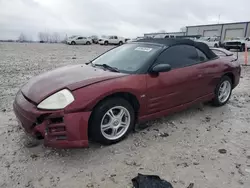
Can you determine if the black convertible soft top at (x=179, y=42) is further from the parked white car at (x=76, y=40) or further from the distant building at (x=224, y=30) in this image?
the distant building at (x=224, y=30)

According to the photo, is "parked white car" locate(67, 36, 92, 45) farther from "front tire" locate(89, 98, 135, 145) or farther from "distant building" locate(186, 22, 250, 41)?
"front tire" locate(89, 98, 135, 145)

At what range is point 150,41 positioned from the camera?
384 cm

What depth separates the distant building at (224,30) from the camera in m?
40.3

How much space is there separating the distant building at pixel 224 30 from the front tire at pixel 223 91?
38833mm

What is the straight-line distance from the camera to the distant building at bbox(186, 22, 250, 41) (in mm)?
40344

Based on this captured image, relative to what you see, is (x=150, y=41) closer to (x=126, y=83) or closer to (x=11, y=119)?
(x=126, y=83)

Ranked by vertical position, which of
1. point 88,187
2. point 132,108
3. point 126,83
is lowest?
point 88,187

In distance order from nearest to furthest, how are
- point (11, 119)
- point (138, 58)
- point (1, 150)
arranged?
point (1, 150), point (138, 58), point (11, 119)

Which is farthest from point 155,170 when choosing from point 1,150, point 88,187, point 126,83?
point 1,150

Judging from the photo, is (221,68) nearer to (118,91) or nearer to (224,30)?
(118,91)

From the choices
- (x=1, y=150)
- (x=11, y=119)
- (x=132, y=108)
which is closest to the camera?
(x=1, y=150)

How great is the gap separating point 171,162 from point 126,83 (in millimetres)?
1112

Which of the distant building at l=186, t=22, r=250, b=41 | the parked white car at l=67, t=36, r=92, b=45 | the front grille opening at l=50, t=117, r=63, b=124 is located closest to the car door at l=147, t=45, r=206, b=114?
the front grille opening at l=50, t=117, r=63, b=124

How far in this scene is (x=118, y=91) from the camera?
283 centimetres
